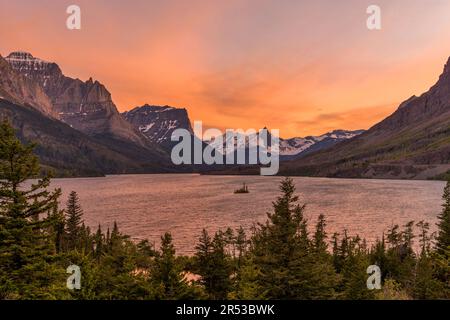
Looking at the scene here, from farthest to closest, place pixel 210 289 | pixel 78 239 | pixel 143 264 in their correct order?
pixel 78 239 → pixel 143 264 → pixel 210 289

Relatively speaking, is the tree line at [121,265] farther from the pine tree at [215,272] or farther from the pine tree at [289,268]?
the pine tree at [215,272]

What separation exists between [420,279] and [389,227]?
78620 millimetres

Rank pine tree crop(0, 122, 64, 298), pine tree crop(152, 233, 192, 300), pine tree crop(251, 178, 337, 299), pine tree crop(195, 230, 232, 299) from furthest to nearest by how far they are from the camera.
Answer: pine tree crop(195, 230, 232, 299), pine tree crop(152, 233, 192, 300), pine tree crop(251, 178, 337, 299), pine tree crop(0, 122, 64, 298)

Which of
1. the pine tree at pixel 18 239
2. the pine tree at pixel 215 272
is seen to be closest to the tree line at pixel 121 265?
the pine tree at pixel 18 239

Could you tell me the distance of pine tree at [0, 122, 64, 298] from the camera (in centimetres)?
2398

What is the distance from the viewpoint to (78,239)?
9181cm

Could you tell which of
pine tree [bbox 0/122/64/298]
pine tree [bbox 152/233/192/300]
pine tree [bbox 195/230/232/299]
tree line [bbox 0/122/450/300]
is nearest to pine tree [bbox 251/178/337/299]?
tree line [bbox 0/122/450/300]

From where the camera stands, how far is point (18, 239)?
2556 centimetres

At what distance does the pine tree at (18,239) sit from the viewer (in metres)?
24.0

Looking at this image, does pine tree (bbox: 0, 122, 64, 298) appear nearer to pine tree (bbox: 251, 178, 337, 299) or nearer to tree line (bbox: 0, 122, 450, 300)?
tree line (bbox: 0, 122, 450, 300)

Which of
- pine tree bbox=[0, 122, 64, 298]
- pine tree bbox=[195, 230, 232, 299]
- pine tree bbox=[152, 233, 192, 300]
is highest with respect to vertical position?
pine tree bbox=[0, 122, 64, 298]
